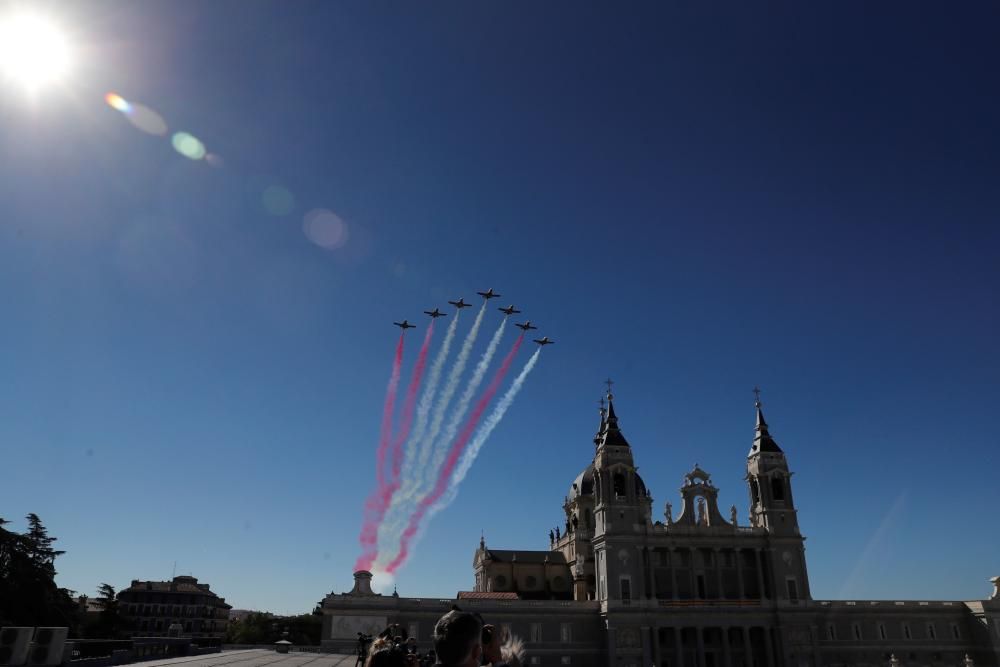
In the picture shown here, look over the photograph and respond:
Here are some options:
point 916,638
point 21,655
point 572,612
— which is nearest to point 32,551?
point 21,655

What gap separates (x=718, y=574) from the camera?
275 feet

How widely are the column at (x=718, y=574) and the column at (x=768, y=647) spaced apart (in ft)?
18.9

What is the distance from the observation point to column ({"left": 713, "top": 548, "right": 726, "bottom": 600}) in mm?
82438

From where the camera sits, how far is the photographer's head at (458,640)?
22.5 ft

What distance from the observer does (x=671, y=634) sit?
79688mm

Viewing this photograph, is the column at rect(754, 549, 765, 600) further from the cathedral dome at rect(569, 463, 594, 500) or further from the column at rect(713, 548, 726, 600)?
the cathedral dome at rect(569, 463, 594, 500)

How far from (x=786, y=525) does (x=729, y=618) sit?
1405 cm

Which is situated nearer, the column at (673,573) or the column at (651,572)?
the column at (651,572)

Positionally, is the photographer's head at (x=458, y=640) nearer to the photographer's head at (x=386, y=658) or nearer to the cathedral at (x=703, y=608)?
the photographer's head at (x=386, y=658)

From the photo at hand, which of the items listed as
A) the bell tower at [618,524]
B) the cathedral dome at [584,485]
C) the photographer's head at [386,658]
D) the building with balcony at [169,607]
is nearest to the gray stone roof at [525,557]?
the cathedral dome at [584,485]

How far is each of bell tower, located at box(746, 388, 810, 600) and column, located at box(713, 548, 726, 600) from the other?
5435mm

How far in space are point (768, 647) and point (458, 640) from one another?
84.2 m

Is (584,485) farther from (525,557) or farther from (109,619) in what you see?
(109,619)

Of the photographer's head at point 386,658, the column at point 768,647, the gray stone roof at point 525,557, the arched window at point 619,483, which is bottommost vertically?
the photographer's head at point 386,658
